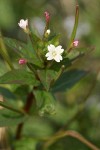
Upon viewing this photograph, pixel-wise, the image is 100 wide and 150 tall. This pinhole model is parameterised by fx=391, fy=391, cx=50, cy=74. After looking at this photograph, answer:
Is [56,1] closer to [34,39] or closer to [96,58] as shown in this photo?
[96,58]

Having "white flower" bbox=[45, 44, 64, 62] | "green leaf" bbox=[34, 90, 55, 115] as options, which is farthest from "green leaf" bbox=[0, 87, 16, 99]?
"white flower" bbox=[45, 44, 64, 62]

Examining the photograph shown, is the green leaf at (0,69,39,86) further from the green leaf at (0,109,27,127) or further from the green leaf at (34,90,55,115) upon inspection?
the green leaf at (0,109,27,127)

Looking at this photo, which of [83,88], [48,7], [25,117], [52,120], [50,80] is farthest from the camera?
[48,7]

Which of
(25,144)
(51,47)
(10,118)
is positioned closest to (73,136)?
(25,144)

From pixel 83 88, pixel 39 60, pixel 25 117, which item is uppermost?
pixel 83 88

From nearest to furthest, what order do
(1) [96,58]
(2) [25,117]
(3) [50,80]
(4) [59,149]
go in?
(3) [50,80] → (2) [25,117] → (4) [59,149] → (1) [96,58]

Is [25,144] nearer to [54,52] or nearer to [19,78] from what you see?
[19,78]

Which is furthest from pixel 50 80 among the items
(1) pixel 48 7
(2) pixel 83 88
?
(1) pixel 48 7

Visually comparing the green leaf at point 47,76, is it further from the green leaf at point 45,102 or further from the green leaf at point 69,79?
the green leaf at point 69,79
